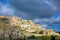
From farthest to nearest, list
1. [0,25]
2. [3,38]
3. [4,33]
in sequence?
1. [0,25]
2. [4,33]
3. [3,38]

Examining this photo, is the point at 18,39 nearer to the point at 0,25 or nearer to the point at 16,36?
the point at 16,36

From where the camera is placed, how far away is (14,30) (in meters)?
171

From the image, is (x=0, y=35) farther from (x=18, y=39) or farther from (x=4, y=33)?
(x=18, y=39)

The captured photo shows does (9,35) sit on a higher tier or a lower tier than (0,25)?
lower

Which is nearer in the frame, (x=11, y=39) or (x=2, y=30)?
(x=11, y=39)

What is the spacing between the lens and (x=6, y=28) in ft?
584

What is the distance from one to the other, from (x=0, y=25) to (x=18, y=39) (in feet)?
124

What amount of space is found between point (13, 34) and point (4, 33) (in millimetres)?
8099

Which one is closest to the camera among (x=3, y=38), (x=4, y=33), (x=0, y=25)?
(x=3, y=38)

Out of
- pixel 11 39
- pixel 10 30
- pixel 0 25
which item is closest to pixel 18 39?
pixel 11 39

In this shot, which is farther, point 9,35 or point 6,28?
point 6,28

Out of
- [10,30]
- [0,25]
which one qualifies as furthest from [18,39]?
[0,25]

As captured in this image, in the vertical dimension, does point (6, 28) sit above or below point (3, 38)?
above

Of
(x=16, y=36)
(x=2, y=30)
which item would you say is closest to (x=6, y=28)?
(x=2, y=30)
